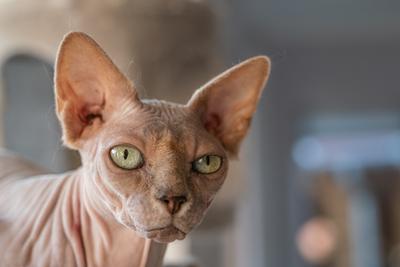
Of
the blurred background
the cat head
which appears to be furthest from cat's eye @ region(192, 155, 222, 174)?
the blurred background

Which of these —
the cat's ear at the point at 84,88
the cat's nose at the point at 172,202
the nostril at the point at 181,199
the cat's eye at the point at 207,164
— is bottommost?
the cat's nose at the point at 172,202

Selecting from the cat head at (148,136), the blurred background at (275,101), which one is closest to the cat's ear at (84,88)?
the cat head at (148,136)

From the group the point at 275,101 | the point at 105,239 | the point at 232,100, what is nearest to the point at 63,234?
the point at 105,239

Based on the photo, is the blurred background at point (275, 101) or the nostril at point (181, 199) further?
the blurred background at point (275, 101)

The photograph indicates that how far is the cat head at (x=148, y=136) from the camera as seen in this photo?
51 centimetres

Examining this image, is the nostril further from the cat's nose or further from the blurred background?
the blurred background

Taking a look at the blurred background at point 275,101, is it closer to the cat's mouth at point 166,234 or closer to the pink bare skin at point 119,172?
the pink bare skin at point 119,172

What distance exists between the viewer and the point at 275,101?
3.64 m

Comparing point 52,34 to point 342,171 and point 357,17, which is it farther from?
point 342,171

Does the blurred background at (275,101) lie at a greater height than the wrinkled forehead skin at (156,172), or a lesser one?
greater

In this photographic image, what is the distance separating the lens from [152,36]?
110 cm

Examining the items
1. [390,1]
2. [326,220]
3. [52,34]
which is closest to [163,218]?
[52,34]

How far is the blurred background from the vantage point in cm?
97

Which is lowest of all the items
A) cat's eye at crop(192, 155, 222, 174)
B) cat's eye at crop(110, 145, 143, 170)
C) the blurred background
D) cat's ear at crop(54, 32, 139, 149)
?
cat's eye at crop(110, 145, 143, 170)
